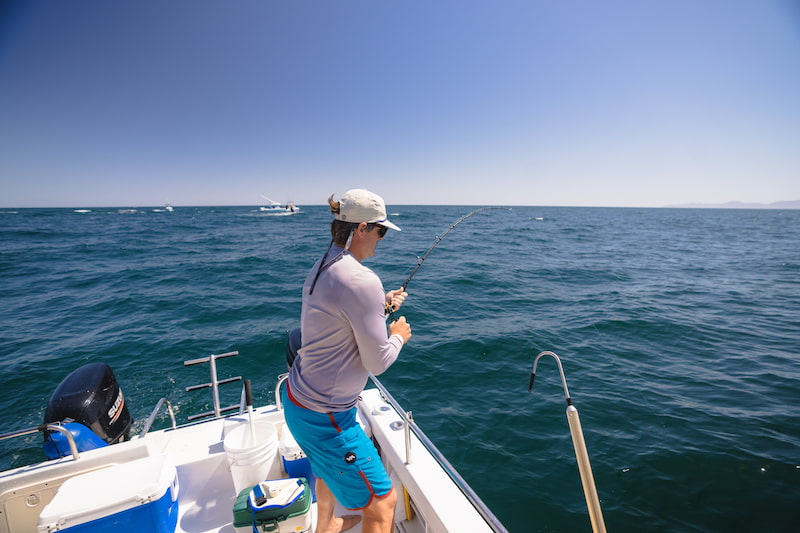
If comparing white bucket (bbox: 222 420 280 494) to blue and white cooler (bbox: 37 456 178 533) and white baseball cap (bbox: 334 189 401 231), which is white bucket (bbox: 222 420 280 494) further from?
white baseball cap (bbox: 334 189 401 231)

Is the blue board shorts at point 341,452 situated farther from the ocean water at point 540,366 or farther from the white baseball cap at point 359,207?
the ocean water at point 540,366

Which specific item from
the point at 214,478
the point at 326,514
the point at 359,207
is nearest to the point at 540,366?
the point at 326,514

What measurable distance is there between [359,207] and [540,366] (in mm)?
5982

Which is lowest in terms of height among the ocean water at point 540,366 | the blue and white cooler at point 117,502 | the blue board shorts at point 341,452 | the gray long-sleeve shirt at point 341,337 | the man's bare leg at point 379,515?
the ocean water at point 540,366

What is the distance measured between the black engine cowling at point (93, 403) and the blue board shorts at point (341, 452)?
3.14m

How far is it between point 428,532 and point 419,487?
0.30 meters

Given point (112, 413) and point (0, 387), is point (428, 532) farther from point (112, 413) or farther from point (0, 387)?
point (0, 387)

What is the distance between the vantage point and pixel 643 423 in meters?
4.68

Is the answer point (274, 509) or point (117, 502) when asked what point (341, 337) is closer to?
point (274, 509)

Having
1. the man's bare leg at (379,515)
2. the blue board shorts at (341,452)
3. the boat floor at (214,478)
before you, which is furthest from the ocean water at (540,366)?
the blue board shorts at (341,452)

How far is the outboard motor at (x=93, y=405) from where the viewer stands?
3.12 meters

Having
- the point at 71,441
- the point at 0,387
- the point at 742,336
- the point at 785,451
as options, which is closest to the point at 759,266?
the point at 742,336

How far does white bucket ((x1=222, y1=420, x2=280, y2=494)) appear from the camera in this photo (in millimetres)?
2344

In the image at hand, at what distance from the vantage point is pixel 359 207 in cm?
145
